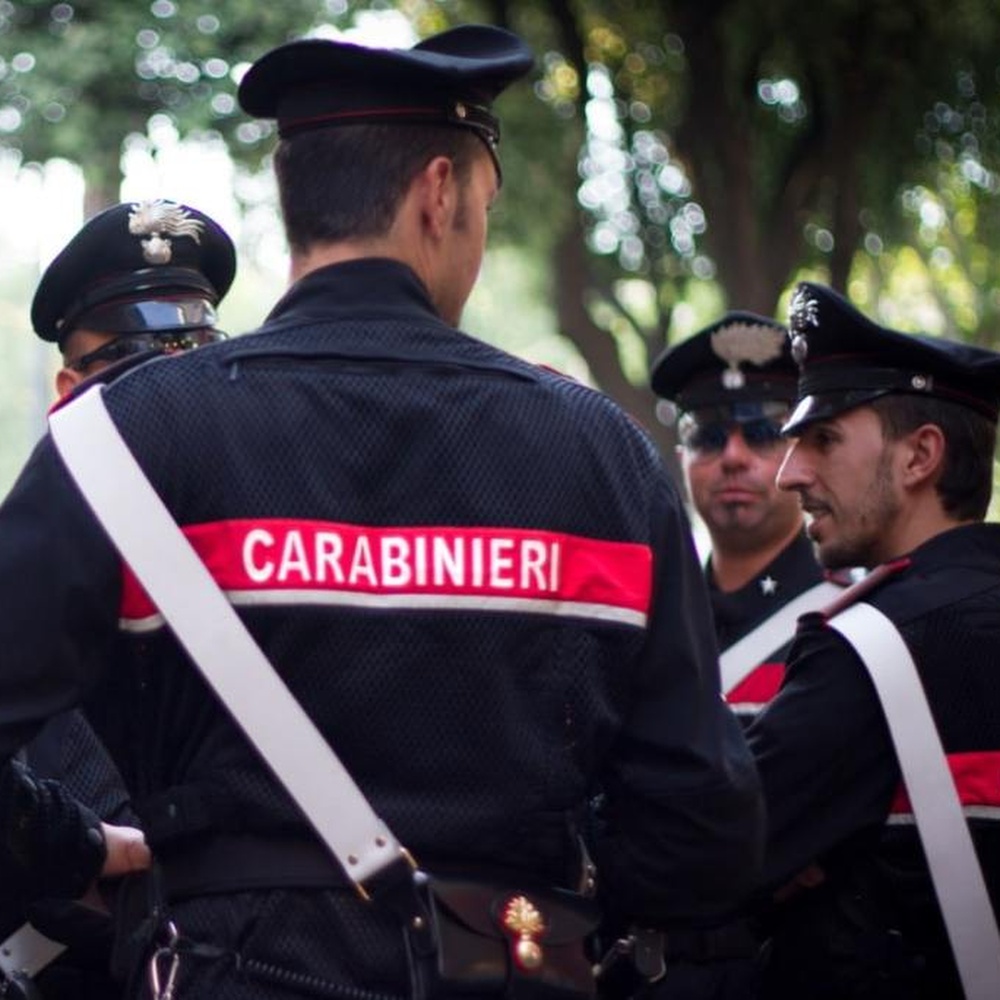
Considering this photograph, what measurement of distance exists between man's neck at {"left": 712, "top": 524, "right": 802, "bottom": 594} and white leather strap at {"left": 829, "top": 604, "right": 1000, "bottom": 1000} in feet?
6.41

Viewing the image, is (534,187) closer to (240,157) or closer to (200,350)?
(240,157)

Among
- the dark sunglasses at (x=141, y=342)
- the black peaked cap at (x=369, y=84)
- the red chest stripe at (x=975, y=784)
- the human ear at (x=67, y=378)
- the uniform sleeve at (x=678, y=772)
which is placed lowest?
the red chest stripe at (x=975, y=784)

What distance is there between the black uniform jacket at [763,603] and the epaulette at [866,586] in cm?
130

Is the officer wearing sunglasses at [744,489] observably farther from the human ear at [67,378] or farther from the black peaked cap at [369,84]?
the black peaked cap at [369,84]

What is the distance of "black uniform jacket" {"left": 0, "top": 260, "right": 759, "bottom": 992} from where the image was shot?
9.82 ft

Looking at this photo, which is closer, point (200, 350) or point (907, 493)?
point (200, 350)

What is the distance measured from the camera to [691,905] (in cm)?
327

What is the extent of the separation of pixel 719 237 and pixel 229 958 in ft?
45.5

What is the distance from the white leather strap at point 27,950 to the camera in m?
4.15

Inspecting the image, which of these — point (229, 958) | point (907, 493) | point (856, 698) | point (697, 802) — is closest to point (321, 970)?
point (229, 958)

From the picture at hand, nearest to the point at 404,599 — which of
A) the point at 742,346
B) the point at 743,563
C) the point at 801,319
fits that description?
the point at 801,319

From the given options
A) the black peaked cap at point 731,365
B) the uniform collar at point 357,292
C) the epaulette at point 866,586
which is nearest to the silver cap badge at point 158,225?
the black peaked cap at point 731,365

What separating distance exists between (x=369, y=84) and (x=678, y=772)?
3.26ft

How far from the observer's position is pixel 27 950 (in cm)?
417
